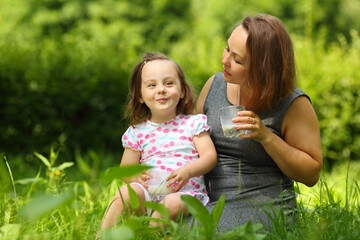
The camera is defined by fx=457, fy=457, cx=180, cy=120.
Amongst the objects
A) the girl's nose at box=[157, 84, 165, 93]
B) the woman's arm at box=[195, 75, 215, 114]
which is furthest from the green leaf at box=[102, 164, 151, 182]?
the woman's arm at box=[195, 75, 215, 114]

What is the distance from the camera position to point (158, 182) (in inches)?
90.0

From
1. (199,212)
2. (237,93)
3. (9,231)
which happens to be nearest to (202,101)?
(237,93)

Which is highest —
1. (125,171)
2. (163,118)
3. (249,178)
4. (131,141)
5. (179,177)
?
(125,171)

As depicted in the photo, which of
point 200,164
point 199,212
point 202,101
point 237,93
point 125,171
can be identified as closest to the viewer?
point 125,171

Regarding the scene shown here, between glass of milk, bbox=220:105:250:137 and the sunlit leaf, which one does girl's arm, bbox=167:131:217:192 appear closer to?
glass of milk, bbox=220:105:250:137

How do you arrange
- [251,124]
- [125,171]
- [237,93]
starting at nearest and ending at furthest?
[125,171] < [251,124] < [237,93]

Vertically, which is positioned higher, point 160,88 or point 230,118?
point 160,88

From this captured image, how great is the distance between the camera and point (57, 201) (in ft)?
2.68

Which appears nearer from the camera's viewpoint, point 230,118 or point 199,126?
point 230,118

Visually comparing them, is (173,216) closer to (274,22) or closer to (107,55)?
(274,22)

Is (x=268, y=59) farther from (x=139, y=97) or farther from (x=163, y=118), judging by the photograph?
(x=139, y=97)

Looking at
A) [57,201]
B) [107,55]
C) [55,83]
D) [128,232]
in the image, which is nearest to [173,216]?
[128,232]

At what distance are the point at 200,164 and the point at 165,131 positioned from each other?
32 centimetres

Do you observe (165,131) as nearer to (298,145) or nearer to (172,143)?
(172,143)
